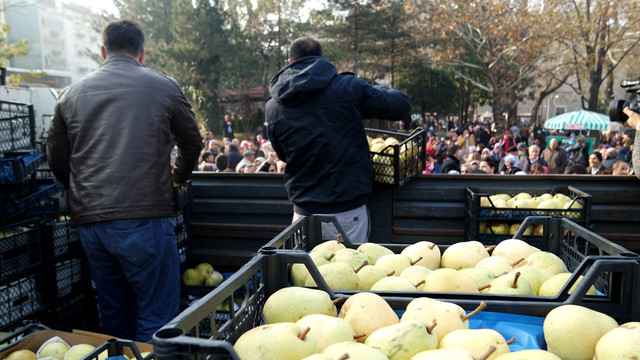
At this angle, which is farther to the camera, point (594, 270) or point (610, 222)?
point (610, 222)

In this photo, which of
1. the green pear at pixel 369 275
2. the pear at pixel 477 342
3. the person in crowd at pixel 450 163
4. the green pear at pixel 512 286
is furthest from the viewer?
the person in crowd at pixel 450 163

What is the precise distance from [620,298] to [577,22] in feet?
70.5

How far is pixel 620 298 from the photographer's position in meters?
1.72

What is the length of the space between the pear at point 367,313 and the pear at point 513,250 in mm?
862

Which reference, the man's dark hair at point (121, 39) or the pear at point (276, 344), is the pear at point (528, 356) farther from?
the man's dark hair at point (121, 39)

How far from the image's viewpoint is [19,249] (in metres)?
3.25

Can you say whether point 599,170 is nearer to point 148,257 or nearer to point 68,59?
point 148,257

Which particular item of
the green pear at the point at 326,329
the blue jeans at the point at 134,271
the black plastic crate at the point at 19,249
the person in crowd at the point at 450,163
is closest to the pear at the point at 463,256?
the green pear at the point at 326,329

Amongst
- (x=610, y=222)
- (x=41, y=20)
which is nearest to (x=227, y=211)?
(x=610, y=222)

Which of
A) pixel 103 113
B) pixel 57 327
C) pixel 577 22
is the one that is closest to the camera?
pixel 103 113

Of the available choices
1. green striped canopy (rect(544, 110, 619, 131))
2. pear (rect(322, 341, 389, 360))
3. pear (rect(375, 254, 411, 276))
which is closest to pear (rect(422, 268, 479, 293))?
pear (rect(375, 254, 411, 276))

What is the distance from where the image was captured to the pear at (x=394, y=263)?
7.12ft

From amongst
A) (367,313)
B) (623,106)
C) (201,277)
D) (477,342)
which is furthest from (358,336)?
(623,106)

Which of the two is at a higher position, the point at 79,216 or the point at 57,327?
the point at 79,216
